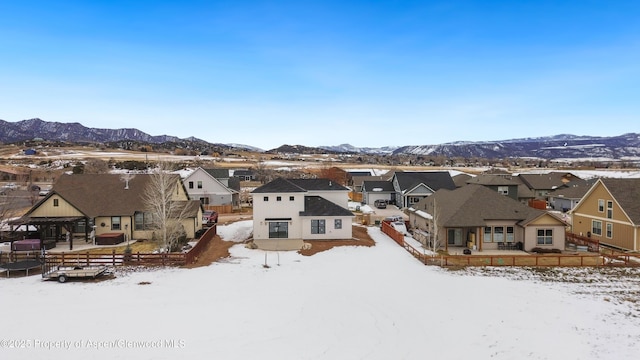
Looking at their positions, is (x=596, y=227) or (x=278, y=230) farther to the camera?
(x=278, y=230)

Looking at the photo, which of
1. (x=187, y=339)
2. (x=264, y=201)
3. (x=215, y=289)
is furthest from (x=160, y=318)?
(x=264, y=201)

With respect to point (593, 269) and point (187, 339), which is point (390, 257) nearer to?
point (593, 269)

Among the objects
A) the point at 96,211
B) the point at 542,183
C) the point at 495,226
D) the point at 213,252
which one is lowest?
the point at 213,252

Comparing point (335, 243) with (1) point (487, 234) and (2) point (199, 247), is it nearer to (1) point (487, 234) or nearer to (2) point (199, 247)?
(2) point (199, 247)

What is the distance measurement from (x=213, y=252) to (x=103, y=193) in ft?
45.2

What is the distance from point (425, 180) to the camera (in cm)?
6034

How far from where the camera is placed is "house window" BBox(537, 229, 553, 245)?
1201 inches

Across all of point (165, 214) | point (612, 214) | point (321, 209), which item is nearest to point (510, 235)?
A: point (612, 214)

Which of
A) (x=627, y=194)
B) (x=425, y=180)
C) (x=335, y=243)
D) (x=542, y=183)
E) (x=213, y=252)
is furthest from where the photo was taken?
(x=542, y=183)

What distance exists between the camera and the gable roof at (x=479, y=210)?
3031 cm

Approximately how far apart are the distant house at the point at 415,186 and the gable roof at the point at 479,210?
2288 cm

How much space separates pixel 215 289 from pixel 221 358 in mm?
7709

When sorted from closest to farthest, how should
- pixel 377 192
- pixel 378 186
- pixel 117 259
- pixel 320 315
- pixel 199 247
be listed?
pixel 320 315, pixel 117 259, pixel 199 247, pixel 377 192, pixel 378 186

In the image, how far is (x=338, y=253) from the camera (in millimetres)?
29578
